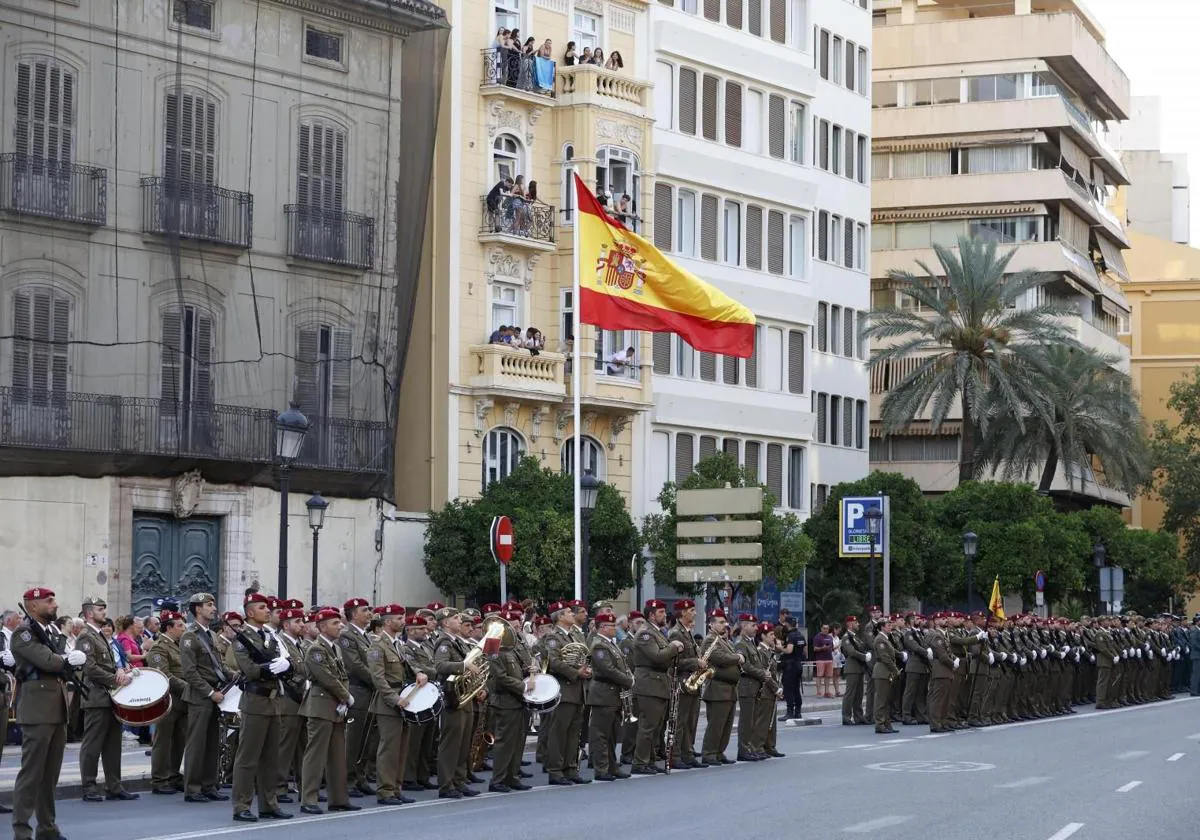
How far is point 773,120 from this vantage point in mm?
57688

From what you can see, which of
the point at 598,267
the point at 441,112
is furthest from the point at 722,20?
the point at 598,267

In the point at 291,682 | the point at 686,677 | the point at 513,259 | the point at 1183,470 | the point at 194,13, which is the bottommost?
the point at 686,677

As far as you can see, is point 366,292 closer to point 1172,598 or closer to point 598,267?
point 598,267

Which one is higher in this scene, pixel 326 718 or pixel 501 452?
pixel 501 452

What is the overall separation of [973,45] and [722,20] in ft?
84.5

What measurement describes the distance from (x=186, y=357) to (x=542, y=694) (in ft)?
59.5

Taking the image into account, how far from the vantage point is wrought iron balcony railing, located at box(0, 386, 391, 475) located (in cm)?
3700

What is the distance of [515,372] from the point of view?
1854 inches

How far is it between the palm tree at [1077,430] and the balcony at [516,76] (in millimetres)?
21907

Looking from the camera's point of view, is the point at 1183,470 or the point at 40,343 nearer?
the point at 40,343

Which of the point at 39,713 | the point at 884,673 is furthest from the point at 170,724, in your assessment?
the point at 884,673

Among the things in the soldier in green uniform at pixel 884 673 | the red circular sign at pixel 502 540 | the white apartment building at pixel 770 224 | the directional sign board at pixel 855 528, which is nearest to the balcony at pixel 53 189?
the red circular sign at pixel 502 540

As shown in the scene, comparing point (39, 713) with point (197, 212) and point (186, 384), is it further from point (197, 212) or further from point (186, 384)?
point (197, 212)

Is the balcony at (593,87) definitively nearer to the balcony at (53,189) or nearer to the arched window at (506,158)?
the arched window at (506,158)
